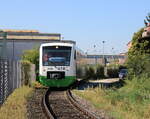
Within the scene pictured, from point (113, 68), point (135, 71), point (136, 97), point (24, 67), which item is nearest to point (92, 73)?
point (113, 68)

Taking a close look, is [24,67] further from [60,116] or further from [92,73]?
[92,73]

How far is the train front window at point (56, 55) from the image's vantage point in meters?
26.5

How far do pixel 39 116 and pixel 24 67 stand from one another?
16.3 metres

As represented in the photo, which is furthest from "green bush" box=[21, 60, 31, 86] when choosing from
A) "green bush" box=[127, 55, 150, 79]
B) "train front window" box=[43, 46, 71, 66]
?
"green bush" box=[127, 55, 150, 79]

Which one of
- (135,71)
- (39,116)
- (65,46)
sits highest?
(65,46)

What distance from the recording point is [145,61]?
23375 millimetres

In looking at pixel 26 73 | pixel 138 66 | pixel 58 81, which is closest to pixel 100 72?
pixel 26 73

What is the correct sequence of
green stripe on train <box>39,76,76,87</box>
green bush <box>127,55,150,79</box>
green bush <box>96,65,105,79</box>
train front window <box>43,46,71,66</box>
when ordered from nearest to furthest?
green bush <box>127,55,150,79</box> → green stripe on train <box>39,76,76,87</box> → train front window <box>43,46,71,66</box> → green bush <box>96,65,105,79</box>

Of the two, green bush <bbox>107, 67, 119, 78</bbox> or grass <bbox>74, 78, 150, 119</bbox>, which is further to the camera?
green bush <bbox>107, 67, 119, 78</bbox>

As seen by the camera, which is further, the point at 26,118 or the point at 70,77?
the point at 70,77

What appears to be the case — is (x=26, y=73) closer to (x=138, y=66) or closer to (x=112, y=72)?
(x=138, y=66)

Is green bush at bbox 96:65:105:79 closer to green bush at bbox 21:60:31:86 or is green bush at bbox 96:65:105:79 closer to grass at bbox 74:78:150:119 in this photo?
green bush at bbox 21:60:31:86

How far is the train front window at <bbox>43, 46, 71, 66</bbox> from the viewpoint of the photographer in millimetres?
26531

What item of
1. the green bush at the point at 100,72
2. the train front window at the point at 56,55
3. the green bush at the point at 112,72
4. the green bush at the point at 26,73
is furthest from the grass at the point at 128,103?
the green bush at the point at 112,72
